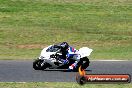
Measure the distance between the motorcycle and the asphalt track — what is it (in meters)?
0.25

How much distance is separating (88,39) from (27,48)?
4.82m

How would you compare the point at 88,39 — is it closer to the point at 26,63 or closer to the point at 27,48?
the point at 27,48

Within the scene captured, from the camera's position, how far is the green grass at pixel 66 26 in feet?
109

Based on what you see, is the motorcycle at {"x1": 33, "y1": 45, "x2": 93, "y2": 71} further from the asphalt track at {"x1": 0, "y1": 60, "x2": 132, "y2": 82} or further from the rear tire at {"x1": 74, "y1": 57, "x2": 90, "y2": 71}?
the asphalt track at {"x1": 0, "y1": 60, "x2": 132, "y2": 82}

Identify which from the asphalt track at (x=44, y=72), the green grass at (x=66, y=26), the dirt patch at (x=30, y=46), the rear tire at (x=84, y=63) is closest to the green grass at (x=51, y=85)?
the asphalt track at (x=44, y=72)

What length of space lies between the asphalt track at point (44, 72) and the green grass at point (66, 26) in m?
2.95

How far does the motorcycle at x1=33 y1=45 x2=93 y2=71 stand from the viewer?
74.4 ft

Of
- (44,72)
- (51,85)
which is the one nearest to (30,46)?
(44,72)

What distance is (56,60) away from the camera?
2270 centimetres

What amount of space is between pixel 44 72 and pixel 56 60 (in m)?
0.78

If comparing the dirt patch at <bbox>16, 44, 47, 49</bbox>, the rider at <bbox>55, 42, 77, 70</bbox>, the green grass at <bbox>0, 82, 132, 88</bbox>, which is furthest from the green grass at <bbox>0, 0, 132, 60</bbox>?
the green grass at <bbox>0, 82, 132, 88</bbox>

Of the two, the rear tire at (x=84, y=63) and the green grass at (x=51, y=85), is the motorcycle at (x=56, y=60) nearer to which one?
the rear tire at (x=84, y=63)

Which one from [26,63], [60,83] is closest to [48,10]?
[26,63]

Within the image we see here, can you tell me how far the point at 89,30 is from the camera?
39906 mm
